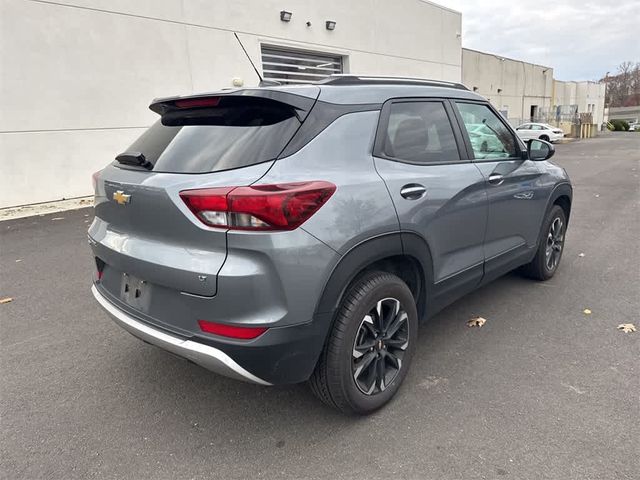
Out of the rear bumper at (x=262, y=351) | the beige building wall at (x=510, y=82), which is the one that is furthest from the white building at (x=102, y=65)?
the beige building wall at (x=510, y=82)

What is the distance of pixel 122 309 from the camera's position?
2.57 metres

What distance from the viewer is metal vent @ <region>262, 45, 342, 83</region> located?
13312 millimetres

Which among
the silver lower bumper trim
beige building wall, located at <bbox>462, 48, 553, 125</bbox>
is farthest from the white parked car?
the silver lower bumper trim

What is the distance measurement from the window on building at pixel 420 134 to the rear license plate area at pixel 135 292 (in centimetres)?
152

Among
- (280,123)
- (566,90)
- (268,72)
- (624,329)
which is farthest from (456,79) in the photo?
(566,90)

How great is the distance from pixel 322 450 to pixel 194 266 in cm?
116

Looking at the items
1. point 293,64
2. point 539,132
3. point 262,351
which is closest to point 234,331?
point 262,351

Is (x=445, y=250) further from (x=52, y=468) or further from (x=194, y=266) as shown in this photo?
(x=52, y=468)

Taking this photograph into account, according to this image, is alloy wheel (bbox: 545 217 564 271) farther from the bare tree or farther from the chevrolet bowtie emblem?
the bare tree

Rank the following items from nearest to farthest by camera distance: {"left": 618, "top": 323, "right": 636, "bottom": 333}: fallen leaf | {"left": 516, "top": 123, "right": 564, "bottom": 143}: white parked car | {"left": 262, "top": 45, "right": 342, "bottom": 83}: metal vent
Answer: {"left": 618, "top": 323, "right": 636, "bottom": 333}: fallen leaf < {"left": 262, "top": 45, "right": 342, "bottom": 83}: metal vent < {"left": 516, "top": 123, "right": 564, "bottom": 143}: white parked car

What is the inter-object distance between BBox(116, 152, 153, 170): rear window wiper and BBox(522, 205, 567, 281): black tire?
3527mm

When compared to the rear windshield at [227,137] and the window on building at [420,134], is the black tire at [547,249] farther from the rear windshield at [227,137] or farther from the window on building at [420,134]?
the rear windshield at [227,137]

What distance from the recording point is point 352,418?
2.61 meters

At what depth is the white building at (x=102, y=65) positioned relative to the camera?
9070 millimetres
